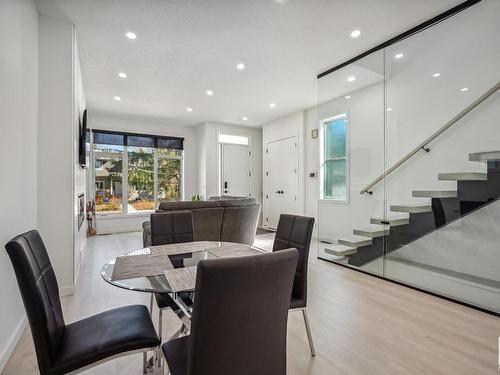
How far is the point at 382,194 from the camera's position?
11.6ft

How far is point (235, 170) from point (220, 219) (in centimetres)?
342

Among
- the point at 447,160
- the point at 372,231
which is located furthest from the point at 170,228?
the point at 447,160

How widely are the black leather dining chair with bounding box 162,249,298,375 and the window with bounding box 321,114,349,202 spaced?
11.5ft

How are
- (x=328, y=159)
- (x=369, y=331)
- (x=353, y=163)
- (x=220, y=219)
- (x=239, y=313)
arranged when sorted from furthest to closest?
Answer: (x=328, y=159) → (x=353, y=163) → (x=220, y=219) → (x=369, y=331) → (x=239, y=313)

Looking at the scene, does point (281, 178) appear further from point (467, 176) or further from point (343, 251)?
point (467, 176)

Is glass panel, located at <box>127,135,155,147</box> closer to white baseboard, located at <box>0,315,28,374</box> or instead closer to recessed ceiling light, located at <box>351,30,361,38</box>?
white baseboard, located at <box>0,315,28,374</box>

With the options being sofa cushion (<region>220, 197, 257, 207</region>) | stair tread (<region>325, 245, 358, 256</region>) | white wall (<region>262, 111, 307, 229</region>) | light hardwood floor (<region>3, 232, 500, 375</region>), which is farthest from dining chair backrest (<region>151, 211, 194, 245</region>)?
white wall (<region>262, 111, 307, 229</region>)

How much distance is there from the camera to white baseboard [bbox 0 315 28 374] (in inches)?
65.2

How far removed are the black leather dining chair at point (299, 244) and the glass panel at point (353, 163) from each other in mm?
2019

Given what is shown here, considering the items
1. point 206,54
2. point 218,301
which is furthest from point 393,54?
point 218,301

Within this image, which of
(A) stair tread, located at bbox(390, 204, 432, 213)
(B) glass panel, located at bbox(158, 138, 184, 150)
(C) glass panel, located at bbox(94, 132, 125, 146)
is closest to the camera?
(A) stair tread, located at bbox(390, 204, 432, 213)

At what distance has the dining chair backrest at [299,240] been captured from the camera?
176 centimetres

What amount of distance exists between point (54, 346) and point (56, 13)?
3069 mm

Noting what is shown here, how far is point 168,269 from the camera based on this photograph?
1491mm
